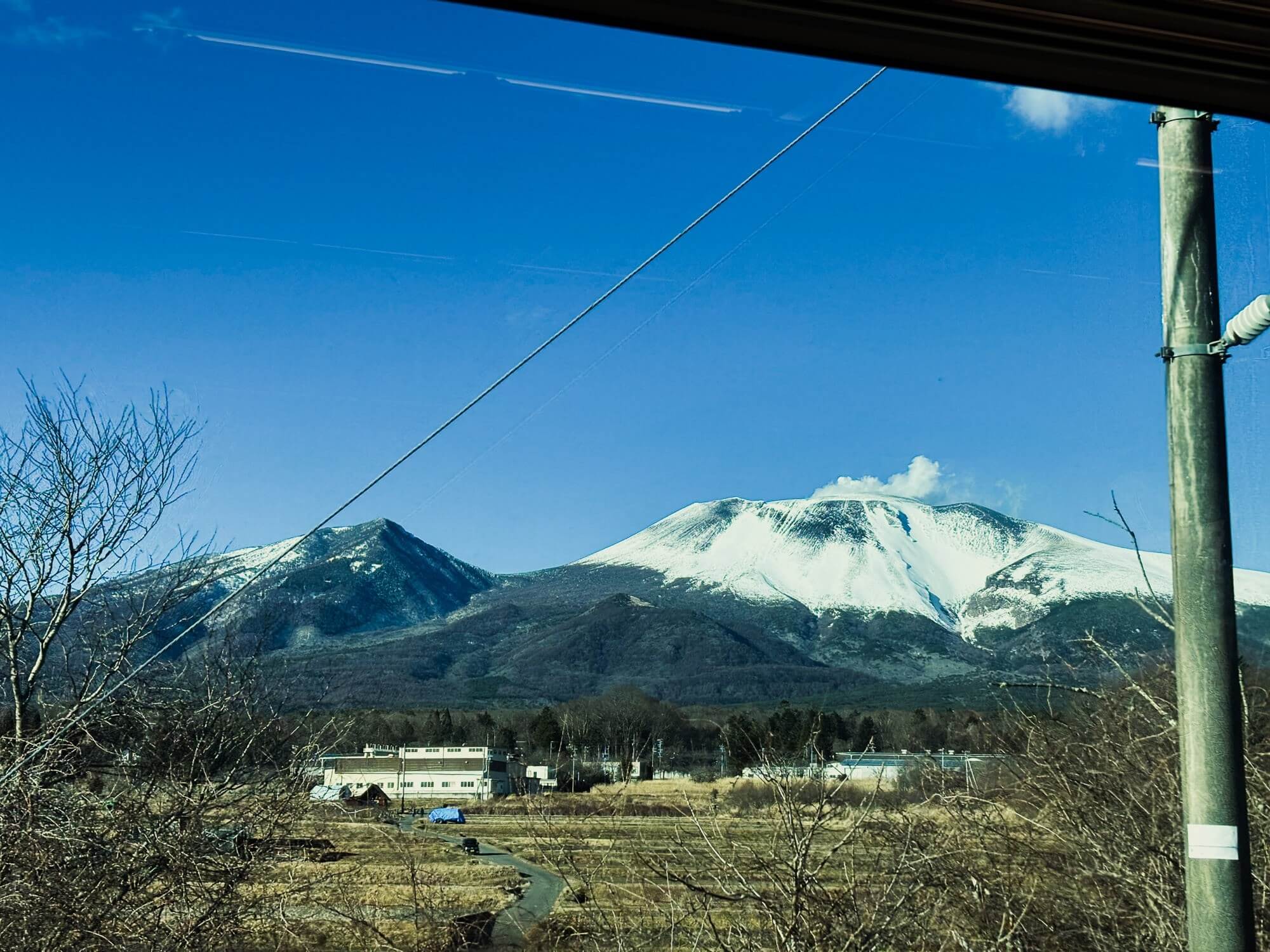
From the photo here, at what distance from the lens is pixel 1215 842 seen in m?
2.00

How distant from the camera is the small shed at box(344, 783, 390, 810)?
740 cm

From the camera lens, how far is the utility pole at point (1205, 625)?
1.99 meters

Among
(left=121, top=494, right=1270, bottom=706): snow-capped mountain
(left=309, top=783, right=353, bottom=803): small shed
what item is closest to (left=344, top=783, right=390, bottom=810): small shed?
(left=309, top=783, right=353, bottom=803): small shed

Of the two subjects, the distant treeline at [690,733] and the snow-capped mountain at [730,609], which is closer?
the snow-capped mountain at [730,609]

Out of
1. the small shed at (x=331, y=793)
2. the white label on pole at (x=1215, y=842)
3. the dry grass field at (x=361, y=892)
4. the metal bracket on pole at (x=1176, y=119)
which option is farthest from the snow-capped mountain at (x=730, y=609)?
the dry grass field at (x=361, y=892)

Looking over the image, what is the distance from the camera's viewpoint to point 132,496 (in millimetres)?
7836

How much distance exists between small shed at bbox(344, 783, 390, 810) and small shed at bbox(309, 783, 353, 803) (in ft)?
0.11

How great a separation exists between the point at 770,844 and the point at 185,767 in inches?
178

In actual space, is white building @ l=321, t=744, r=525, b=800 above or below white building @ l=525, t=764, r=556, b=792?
below

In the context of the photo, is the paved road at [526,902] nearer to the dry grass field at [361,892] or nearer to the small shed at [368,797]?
the dry grass field at [361,892]

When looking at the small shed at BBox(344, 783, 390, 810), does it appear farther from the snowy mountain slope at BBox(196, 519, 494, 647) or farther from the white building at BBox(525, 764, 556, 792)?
the white building at BBox(525, 764, 556, 792)

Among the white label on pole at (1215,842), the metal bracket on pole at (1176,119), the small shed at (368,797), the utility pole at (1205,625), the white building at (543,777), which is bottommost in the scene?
the small shed at (368,797)

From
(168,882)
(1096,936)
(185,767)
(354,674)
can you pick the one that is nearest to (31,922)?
(168,882)

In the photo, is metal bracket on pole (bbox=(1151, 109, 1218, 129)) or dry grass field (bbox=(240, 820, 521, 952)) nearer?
metal bracket on pole (bbox=(1151, 109, 1218, 129))
